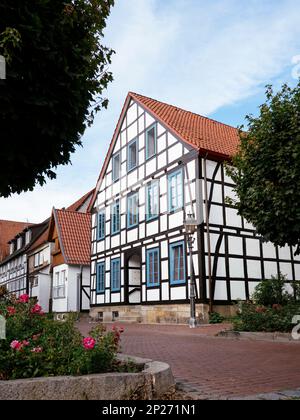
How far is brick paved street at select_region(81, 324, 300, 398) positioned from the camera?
17.2 ft

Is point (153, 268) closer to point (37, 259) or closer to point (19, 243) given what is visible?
point (37, 259)

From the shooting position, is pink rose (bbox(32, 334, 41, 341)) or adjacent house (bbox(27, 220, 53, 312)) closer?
pink rose (bbox(32, 334, 41, 341))

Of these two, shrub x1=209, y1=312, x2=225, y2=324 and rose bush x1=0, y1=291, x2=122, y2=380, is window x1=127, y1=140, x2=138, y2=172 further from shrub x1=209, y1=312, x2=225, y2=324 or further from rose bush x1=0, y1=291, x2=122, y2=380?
rose bush x1=0, y1=291, x2=122, y2=380

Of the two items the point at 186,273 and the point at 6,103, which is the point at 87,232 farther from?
the point at 6,103

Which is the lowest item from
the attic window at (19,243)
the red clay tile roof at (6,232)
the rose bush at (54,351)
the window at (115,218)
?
the rose bush at (54,351)

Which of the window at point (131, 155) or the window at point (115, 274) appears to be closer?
the window at point (131, 155)

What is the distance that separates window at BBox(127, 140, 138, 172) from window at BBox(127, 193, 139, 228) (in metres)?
1.49

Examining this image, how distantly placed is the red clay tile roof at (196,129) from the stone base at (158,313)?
558 centimetres

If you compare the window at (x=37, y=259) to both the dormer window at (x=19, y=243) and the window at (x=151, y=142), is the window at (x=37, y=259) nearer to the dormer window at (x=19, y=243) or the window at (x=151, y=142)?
the dormer window at (x=19, y=243)

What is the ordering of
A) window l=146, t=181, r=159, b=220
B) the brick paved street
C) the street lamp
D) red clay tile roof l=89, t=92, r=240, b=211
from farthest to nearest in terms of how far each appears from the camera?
window l=146, t=181, r=159, b=220, red clay tile roof l=89, t=92, r=240, b=211, the street lamp, the brick paved street

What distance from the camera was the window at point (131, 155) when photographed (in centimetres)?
2166

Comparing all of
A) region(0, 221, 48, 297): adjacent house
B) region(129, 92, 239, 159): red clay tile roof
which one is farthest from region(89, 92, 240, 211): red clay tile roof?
region(0, 221, 48, 297): adjacent house

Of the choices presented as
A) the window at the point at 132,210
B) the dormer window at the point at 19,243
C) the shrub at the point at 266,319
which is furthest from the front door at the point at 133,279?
the dormer window at the point at 19,243
